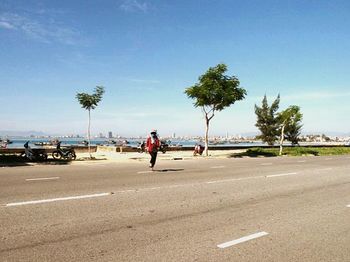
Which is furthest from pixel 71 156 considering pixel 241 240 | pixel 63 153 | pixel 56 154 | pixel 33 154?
pixel 241 240

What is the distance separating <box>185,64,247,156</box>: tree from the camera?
3080 centimetres

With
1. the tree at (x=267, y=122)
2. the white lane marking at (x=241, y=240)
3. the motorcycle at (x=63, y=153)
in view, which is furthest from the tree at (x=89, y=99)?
the tree at (x=267, y=122)

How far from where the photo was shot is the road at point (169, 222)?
211 inches

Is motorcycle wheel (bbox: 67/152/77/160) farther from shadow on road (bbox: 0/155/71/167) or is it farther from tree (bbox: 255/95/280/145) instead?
tree (bbox: 255/95/280/145)

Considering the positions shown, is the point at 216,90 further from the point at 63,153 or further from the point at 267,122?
the point at 267,122

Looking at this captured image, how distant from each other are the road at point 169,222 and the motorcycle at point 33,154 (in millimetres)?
9825

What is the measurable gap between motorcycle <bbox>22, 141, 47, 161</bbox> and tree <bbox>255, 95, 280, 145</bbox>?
159 ft

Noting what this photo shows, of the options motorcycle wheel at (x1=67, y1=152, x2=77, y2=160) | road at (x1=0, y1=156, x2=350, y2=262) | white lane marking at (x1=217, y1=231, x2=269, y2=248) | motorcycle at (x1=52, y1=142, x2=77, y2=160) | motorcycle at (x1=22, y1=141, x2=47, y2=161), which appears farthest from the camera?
motorcycle wheel at (x1=67, y1=152, x2=77, y2=160)

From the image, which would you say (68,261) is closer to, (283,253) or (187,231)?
(187,231)

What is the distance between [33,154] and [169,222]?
16.8 m

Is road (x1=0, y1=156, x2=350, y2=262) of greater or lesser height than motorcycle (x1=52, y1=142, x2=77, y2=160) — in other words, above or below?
below

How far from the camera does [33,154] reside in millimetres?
21766

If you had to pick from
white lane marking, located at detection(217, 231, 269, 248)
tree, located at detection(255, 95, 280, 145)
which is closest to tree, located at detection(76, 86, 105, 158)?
white lane marking, located at detection(217, 231, 269, 248)

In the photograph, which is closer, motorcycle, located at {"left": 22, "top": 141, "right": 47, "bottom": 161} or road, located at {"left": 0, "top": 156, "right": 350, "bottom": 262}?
road, located at {"left": 0, "top": 156, "right": 350, "bottom": 262}
